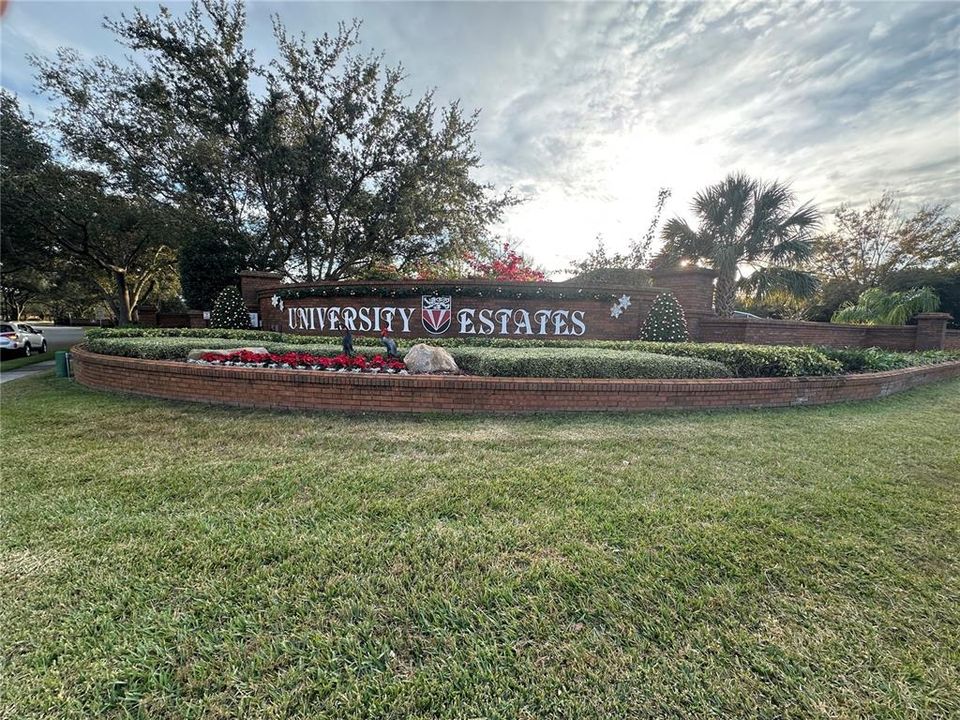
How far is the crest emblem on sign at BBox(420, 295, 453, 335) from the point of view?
929cm

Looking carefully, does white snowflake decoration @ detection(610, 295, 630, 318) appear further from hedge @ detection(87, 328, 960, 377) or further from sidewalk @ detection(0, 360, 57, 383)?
sidewalk @ detection(0, 360, 57, 383)

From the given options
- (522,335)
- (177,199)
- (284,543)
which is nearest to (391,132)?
(177,199)

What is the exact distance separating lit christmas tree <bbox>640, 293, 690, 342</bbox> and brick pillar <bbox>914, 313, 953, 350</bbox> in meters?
9.66

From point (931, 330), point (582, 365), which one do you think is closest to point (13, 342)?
point (582, 365)

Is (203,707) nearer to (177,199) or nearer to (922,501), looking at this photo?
(922,501)

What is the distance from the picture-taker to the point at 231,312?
12.9 meters

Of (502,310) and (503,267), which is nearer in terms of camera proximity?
(502,310)

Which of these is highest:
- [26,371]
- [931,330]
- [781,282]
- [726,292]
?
[781,282]

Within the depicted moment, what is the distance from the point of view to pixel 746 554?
2.28 metres

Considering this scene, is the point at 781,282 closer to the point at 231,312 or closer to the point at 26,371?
the point at 231,312

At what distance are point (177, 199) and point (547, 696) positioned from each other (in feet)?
69.5

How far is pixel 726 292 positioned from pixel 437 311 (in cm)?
1134

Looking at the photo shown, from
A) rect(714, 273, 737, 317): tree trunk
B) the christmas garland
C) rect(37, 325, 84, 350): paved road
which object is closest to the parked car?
rect(37, 325, 84, 350): paved road

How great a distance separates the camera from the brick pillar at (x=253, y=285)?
1262 centimetres
